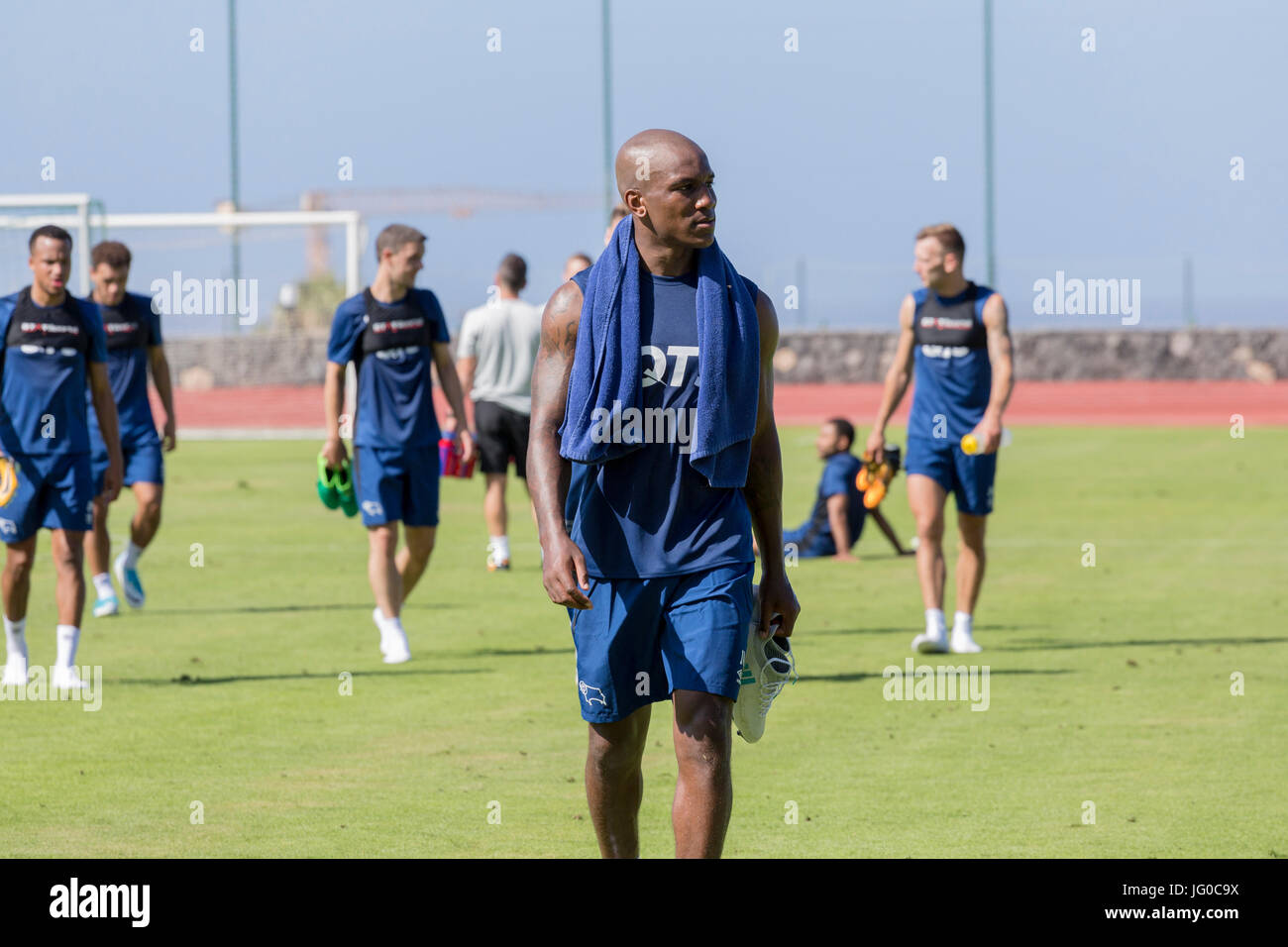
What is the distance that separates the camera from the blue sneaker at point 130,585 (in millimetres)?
12648

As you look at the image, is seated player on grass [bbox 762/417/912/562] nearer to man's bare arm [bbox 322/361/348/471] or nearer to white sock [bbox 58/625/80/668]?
man's bare arm [bbox 322/361/348/471]

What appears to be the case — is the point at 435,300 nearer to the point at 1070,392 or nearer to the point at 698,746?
the point at 698,746

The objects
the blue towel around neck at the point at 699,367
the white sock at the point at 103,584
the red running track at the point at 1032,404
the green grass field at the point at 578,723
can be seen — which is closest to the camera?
the blue towel around neck at the point at 699,367

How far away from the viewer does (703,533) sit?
548 centimetres

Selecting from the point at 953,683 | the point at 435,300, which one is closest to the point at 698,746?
the point at 953,683

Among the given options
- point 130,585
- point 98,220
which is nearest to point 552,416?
point 130,585

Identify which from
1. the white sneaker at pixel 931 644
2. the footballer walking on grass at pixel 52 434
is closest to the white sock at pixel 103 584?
the footballer walking on grass at pixel 52 434

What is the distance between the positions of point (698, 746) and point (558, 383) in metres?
1.09

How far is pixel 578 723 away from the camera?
8898mm

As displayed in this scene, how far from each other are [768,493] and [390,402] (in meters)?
5.15

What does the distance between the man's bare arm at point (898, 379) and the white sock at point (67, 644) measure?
14.2ft

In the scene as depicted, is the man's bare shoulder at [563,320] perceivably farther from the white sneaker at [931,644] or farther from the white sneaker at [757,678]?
the white sneaker at [931,644]

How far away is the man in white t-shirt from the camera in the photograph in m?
15.1

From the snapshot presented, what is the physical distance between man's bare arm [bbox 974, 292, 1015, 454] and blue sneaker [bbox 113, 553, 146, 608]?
18.2ft
